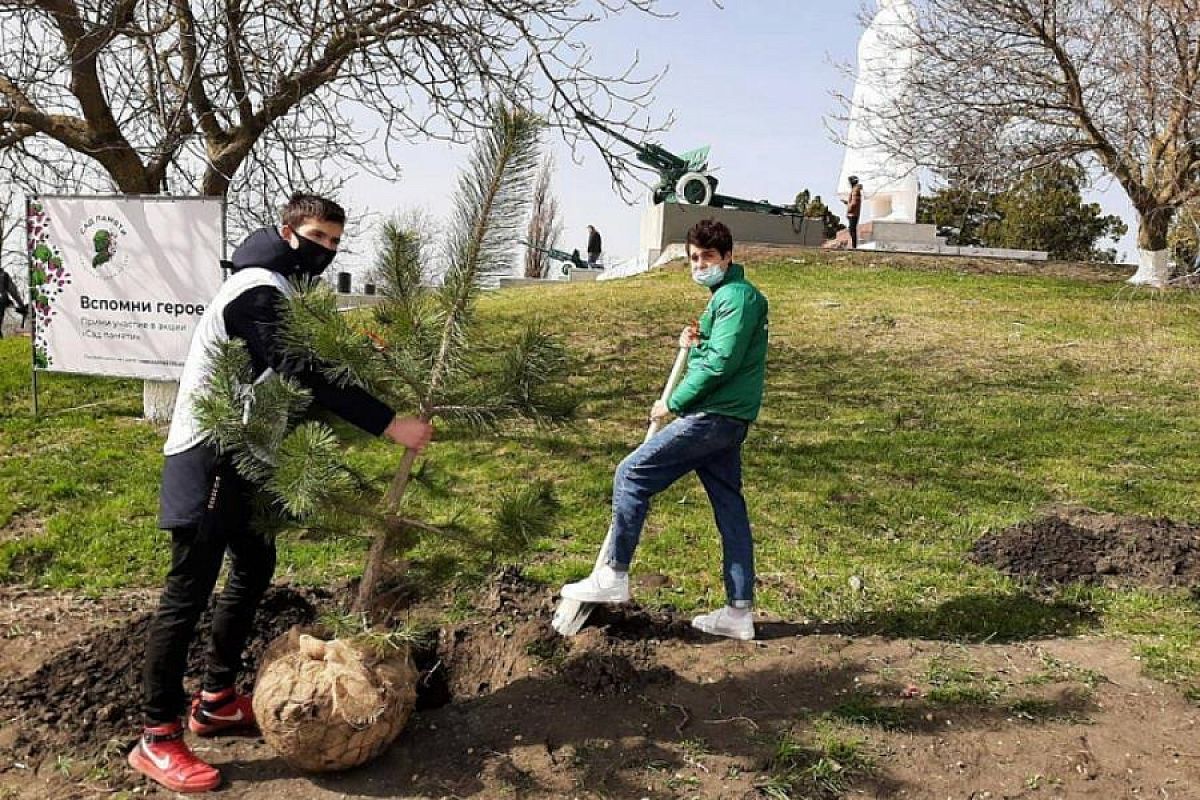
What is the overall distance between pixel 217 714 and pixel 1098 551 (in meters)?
4.21

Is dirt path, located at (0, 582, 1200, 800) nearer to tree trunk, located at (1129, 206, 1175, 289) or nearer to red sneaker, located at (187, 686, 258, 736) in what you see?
red sneaker, located at (187, 686, 258, 736)

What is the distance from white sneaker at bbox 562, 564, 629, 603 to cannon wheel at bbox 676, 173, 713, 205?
16192 mm

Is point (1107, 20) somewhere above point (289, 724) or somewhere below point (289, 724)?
above

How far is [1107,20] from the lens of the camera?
10.9m

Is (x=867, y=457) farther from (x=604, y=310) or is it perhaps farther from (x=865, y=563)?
(x=604, y=310)

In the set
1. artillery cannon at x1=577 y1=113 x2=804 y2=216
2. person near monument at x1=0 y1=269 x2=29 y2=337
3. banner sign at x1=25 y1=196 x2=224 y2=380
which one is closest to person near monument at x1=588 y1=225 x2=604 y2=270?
artillery cannon at x1=577 y1=113 x2=804 y2=216

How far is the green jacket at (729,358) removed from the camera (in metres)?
3.38

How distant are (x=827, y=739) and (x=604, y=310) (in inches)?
357

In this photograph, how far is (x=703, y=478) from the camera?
12.2 feet

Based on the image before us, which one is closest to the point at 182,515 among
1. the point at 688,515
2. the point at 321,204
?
the point at 321,204

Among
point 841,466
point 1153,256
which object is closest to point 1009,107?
point 1153,256

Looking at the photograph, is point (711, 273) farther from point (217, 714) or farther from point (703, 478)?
point (217, 714)

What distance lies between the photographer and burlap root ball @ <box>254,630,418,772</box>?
2668mm

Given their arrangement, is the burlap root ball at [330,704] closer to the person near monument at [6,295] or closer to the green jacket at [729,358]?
the green jacket at [729,358]
